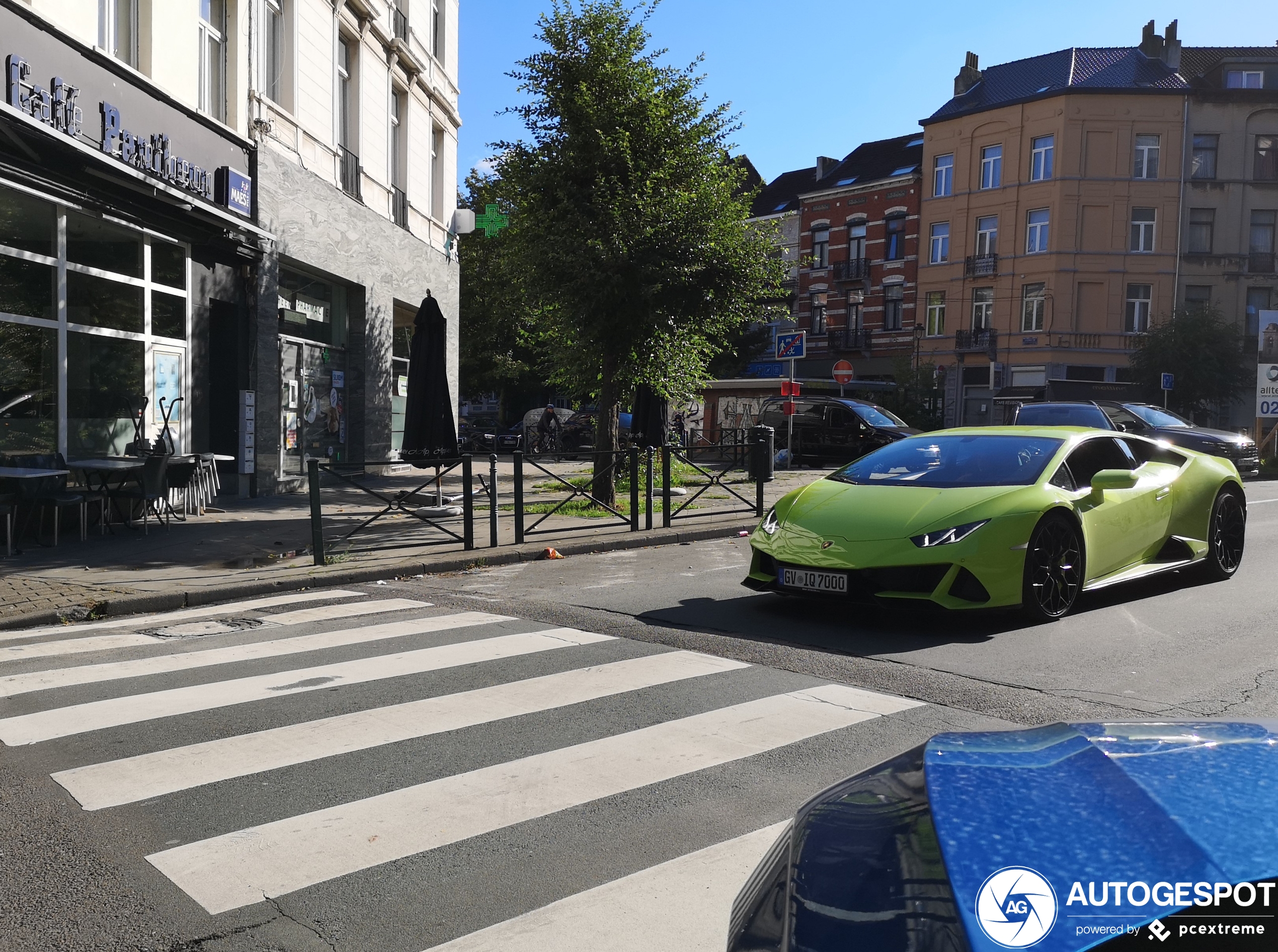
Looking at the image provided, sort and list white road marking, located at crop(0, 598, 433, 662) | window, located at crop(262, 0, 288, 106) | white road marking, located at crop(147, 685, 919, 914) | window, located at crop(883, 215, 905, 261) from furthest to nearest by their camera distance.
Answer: window, located at crop(883, 215, 905, 261) < window, located at crop(262, 0, 288, 106) < white road marking, located at crop(0, 598, 433, 662) < white road marking, located at crop(147, 685, 919, 914)

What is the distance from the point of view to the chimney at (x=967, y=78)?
4934 cm

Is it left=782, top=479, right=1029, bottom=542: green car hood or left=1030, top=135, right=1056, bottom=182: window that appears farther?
left=1030, top=135, right=1056, bottom=182: window

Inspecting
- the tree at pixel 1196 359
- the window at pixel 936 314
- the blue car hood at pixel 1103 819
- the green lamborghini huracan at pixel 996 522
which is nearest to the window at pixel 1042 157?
the window at pixel 936 314

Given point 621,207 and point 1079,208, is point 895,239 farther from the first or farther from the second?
point 621,207

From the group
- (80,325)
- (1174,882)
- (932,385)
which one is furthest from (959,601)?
(932,385)

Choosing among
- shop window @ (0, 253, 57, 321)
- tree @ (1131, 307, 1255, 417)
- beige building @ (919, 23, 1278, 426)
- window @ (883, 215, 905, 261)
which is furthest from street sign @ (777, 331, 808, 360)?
window @ (883, 215, 905, 261)

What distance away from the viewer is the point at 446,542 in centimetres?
1140

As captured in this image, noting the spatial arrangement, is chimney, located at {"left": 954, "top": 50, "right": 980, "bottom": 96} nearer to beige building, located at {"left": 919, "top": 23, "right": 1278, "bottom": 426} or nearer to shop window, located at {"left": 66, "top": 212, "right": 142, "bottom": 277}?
beige building, located at {"left": 919, "top": 23, "right": 1278, "bottom": 426}

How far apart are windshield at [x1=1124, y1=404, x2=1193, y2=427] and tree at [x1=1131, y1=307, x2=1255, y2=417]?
673 inches

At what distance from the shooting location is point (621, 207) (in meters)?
15.5

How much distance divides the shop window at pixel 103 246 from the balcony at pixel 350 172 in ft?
19.6

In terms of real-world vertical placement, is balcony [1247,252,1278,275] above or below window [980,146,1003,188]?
below

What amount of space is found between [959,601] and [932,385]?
3875 cm

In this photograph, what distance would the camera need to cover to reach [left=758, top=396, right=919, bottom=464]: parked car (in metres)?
26.9
